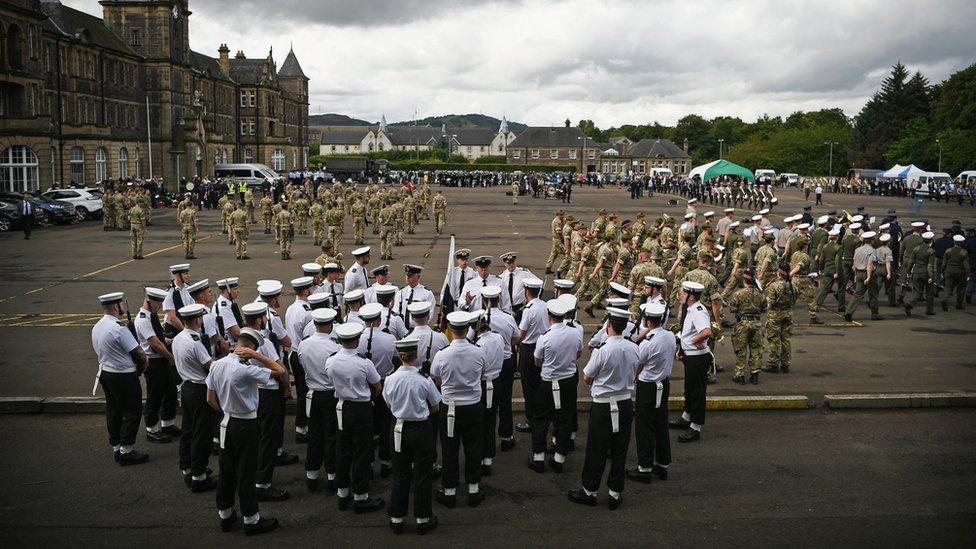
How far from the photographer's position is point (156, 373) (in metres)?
9.84

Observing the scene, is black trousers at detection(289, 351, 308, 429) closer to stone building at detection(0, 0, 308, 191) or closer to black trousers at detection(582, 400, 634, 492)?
black trousers at detection(582, 400, 634, 492)

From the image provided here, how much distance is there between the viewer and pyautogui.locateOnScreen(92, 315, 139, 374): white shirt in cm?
902

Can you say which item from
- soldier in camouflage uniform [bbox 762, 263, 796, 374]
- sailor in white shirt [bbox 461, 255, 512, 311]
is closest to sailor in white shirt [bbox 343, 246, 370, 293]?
sailor in white shirt [bbox 461, 255, 512, 311]

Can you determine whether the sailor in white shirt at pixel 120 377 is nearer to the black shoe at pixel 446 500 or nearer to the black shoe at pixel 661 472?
the black shoe at pixel 446 500

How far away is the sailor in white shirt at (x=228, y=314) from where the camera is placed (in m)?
9.47

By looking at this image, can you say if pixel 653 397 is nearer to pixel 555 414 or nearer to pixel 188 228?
pixel 555 414

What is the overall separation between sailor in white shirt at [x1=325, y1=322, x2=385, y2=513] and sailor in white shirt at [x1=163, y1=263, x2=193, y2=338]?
3033 mm

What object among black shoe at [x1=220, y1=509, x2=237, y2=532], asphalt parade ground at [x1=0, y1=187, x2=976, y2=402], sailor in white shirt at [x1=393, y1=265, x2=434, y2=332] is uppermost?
sailor in white shirt at [x1=393, y1=265, x2=434, y2=332]

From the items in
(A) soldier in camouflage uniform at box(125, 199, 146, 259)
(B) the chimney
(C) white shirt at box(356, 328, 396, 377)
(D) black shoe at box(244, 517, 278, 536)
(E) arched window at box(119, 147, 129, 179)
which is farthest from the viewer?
(B) the chimney

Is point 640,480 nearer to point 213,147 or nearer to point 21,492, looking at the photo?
point 21,492

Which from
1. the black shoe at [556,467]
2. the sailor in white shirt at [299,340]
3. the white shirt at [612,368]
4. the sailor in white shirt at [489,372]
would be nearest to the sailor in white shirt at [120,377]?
the sailor in white shirt at [299,340]

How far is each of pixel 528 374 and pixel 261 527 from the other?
3.94 meters

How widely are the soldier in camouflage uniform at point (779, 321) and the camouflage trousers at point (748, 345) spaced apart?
0.68 metres

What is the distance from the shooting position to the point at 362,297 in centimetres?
978
